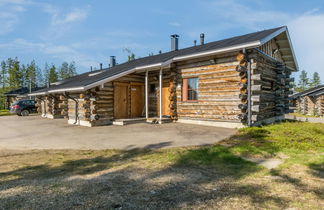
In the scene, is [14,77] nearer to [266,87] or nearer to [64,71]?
[64,71]

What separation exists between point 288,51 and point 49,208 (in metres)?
16.1

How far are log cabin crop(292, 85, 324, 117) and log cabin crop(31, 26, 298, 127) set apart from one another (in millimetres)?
14664

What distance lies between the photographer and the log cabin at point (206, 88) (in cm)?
992

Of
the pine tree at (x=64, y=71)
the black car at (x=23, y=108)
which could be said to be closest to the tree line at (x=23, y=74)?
the pine tree at (x=64, y=71)

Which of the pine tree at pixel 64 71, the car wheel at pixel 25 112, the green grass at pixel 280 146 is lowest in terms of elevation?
the green grass at pixel 280 146

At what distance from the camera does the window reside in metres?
12.1

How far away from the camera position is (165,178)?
390 cm

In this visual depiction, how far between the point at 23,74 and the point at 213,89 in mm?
64401

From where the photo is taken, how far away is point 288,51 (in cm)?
1420

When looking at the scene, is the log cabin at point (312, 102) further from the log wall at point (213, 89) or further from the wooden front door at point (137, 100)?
the wooden front door at point (137, 100)

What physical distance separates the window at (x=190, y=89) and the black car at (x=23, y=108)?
19.1 m

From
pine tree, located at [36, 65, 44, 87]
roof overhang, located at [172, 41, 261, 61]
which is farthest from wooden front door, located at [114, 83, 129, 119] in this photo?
pine tree, located at [36, 65, 44, 87]

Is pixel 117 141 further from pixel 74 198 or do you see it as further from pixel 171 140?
pixel 74 198

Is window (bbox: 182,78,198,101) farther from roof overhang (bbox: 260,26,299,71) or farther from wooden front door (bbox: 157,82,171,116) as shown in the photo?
roof overhang (bbox: 260,26,299,71)
